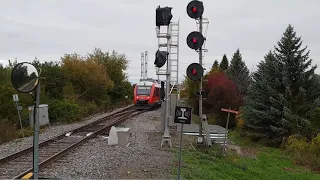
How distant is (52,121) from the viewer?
24703 millimetres

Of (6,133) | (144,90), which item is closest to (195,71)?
(6,133)

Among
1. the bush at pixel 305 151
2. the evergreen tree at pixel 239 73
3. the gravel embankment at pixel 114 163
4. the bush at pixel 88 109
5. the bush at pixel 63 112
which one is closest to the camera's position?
the gravel embankment at pixel 114 163

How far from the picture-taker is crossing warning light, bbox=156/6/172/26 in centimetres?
1459

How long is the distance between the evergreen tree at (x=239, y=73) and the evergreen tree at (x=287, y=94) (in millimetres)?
16631

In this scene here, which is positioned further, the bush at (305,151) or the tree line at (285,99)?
the tree line at (285,99)

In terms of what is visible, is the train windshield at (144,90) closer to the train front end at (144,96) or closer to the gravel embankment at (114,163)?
the train front end at (144,96)

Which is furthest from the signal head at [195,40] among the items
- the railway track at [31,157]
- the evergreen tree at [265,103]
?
the evergreen tree at [265,103]

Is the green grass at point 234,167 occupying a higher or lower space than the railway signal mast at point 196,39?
lower

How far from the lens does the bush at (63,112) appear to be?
25094 millimetres

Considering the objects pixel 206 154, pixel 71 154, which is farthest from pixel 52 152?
A: pixel 206 154

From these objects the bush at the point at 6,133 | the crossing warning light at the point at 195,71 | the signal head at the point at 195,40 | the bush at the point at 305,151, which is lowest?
the bush at the point at 305,151

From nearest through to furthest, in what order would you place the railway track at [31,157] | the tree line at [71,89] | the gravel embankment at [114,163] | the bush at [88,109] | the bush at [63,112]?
the gravel embankment at [114,163], the railway track at [31,157], the tree line at [71,89], the bush at [63,112], the bush at [88,109]

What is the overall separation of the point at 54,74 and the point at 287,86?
67.7 feet

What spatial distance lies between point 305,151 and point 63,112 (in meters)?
15.4
